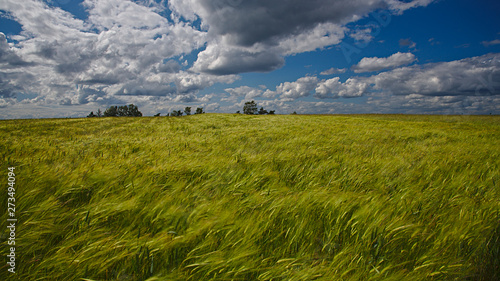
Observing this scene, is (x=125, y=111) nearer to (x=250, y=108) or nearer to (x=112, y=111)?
(x=112, y=111)

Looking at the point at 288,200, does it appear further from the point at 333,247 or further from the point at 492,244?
the point at 492,244

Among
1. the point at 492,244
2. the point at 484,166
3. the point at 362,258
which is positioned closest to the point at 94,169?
the point at 362,258

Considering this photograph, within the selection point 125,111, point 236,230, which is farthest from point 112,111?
point 236,230

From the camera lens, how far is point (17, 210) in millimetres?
1558

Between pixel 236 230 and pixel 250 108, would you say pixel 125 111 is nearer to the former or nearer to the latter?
pixel 250 108

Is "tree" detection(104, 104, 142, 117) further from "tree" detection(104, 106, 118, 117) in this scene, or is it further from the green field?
the green field

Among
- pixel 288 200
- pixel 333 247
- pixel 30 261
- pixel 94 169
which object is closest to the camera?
pixel 30 261

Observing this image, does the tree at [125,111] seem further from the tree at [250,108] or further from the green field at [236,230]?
the green field at [236,230]

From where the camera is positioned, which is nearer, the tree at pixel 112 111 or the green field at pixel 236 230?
the green field at pixel 236 230

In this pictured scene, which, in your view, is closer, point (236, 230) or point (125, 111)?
point (236, 230)

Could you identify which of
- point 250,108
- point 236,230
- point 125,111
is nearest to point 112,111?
point 125,111

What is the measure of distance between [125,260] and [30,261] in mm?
464

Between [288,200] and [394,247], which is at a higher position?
[288,200]

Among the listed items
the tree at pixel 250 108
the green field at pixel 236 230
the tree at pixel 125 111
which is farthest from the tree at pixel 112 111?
the green field at pixel 236 230
